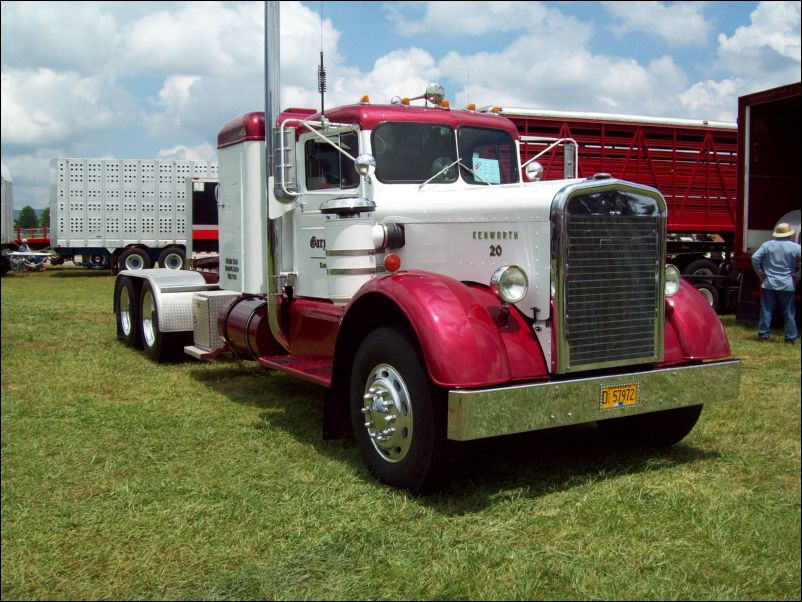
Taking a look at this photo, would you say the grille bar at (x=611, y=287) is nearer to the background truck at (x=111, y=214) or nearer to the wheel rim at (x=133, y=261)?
the background truck at (x=111, y=214)

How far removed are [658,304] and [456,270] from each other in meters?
1.28

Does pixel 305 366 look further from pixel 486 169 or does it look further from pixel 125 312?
pixel 125 312

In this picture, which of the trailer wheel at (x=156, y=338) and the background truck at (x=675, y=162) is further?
the background truck at (x=675, y=162)

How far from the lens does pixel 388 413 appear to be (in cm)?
473

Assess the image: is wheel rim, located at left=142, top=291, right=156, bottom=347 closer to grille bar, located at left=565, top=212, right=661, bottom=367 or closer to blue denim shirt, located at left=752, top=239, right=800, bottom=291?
grille bar, located at left=565, top=212, right=661, bottom=367

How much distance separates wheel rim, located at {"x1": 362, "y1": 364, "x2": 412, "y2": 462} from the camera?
15.2 feet

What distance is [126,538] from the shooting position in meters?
4.00

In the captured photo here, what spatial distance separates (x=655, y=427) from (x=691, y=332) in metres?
0.74

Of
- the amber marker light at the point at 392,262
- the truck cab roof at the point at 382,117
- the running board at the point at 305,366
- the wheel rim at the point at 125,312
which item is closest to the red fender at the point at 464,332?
the amber marker light at the point at 392,262

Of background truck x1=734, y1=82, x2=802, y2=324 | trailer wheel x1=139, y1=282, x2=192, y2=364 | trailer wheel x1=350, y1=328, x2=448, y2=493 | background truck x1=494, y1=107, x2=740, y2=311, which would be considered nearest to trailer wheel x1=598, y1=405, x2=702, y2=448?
trailer wheel x1=350, y1=328, x2=448, y2=493

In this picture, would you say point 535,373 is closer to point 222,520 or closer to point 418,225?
point 418,225

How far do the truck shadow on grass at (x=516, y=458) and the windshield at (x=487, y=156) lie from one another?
2.03m

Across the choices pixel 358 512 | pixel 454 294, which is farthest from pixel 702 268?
pixel 358 512

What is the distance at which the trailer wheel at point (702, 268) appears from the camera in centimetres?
1444
